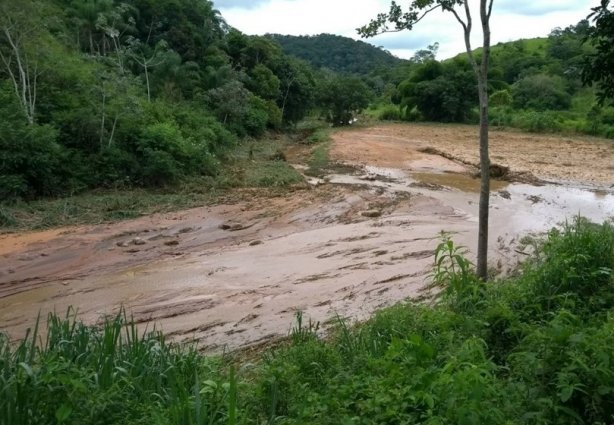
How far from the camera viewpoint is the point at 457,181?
17.6m

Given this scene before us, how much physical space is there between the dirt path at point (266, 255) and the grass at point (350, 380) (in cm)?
252

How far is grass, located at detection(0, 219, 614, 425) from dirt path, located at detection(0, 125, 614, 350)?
252 cm

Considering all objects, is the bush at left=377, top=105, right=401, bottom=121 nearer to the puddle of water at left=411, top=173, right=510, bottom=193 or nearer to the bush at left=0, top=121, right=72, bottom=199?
the puddle of water at left=411, top=173, right=510, bottom=193

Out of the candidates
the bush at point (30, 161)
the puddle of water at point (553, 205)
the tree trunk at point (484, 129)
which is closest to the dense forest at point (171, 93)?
the bush at point (30, 161)

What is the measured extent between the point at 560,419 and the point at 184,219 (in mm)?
10641

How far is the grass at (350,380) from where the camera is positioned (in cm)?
267

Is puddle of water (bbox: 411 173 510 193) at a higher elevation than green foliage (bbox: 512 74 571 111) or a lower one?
lower

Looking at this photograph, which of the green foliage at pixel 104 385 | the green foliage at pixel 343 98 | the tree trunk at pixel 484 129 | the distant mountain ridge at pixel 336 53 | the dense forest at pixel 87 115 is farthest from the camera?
the distant mountain ridge at pixel 336 53

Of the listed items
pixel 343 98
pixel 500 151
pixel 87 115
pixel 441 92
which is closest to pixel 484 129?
pixel 87 115

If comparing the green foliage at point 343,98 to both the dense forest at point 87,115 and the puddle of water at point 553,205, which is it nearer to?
the dense forest at point 87,115

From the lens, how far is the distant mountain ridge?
316 ft

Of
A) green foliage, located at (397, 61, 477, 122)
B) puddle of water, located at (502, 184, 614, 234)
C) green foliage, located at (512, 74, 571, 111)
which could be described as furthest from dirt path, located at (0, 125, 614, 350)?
green foliage, located at (397, 61, 477, 122)

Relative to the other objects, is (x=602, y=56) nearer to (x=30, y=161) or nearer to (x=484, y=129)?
(x=484, y=129)

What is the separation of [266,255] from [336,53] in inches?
3793
